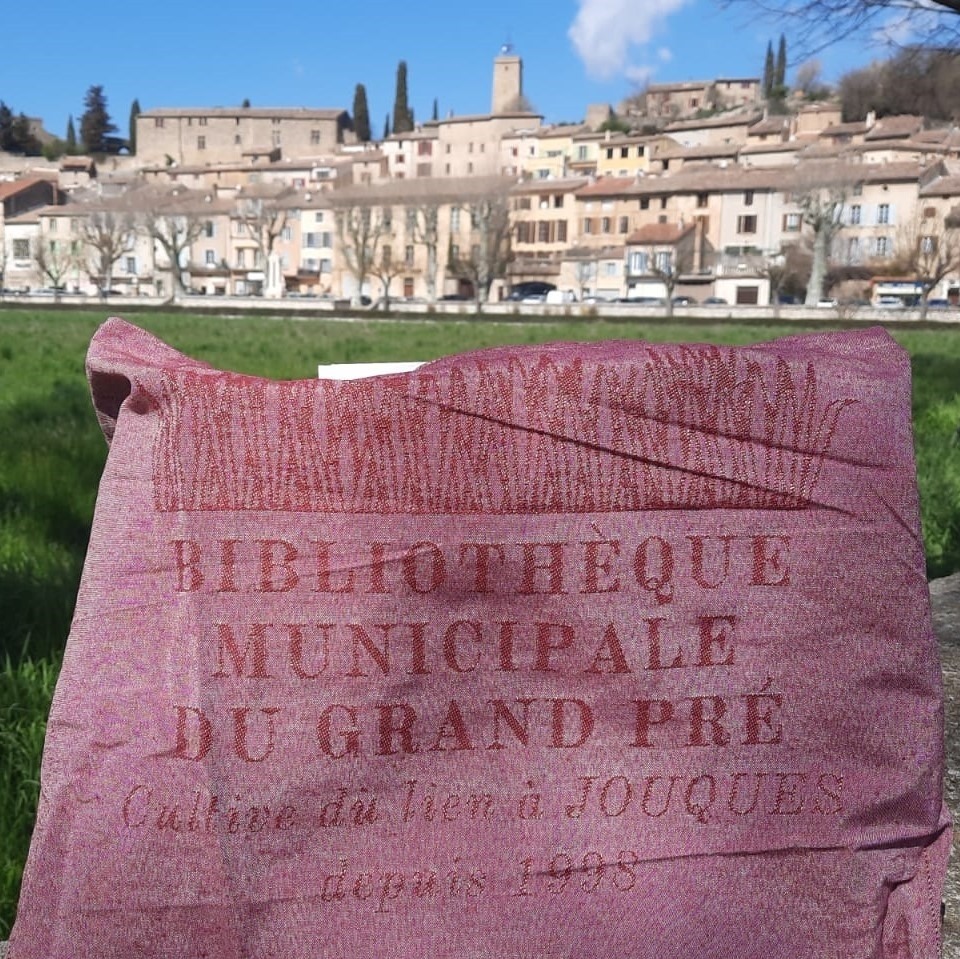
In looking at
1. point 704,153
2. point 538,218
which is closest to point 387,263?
point 538,218

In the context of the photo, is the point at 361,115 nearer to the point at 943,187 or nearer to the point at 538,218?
the point at 538,218

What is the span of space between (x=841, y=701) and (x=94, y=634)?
3.00 ft

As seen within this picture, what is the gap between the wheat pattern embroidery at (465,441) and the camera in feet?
4.16

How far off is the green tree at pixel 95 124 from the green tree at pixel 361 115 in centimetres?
2682

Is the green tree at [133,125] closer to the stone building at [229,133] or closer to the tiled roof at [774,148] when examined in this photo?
the stone building at [229,133]

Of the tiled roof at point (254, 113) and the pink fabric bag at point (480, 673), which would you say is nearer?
the pink fabric bag at point (480, 673)

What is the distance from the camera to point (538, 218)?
63.3 metres

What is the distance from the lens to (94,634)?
1271mm

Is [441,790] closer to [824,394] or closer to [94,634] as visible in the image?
[94,634]

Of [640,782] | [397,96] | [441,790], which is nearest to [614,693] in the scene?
[640,782]

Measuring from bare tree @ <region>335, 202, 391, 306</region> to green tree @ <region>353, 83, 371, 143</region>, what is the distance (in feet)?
125

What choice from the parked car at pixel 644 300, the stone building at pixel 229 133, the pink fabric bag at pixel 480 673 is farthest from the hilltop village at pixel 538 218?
the pink fabric bag at pixel 480 673

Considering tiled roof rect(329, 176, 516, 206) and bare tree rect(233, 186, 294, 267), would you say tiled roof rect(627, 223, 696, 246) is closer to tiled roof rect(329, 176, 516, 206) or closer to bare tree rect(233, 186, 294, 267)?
tiled roof rect(329, 176, 516, 206)

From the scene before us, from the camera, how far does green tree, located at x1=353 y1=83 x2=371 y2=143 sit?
9988 centimetres
